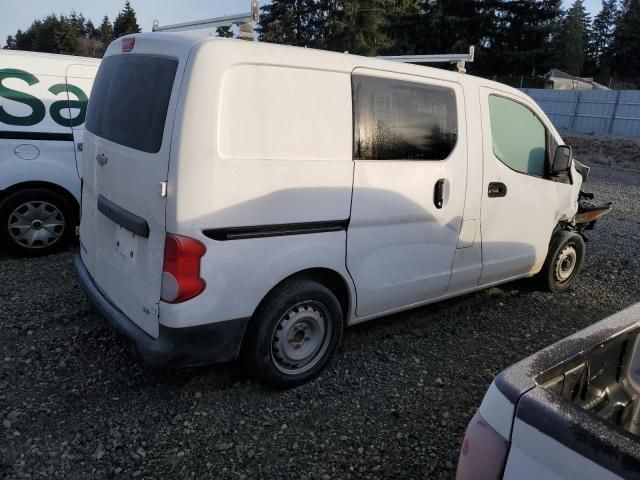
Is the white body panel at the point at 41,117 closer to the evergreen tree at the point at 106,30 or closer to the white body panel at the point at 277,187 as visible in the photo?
the white body panel at the point at 277,187

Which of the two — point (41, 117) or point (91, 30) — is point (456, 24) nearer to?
point (41, 117)

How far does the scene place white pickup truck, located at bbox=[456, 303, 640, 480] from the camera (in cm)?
121

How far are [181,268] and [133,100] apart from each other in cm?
106

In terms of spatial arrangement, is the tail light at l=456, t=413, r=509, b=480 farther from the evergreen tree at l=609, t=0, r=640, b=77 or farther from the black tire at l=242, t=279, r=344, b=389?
the evergreen tree at l=609, t=0, r=640, b=77

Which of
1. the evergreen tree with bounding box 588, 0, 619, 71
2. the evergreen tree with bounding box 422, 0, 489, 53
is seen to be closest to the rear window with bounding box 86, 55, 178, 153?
the evergreen tree with bounding box 422, 0, 489, 53

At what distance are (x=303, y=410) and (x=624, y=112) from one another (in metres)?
26.7

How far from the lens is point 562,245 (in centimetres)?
493

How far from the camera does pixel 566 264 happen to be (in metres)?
5.21

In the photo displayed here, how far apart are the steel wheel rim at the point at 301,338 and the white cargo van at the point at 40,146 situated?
11.0 feet

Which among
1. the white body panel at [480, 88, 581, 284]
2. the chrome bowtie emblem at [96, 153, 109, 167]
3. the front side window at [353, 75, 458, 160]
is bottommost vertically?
the white body panel at [480, 88, 581, 284]

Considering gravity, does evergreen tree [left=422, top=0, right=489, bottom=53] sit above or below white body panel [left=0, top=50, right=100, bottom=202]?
above

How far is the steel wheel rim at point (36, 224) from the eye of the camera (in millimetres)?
5137

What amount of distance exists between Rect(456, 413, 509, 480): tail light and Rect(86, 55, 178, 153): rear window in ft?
6.54

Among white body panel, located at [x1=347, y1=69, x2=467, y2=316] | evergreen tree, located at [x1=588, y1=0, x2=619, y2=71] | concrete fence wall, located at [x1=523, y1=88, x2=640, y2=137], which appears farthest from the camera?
evergreen tree, located at [x1=588, y1=0, x2=619, y2=71]
